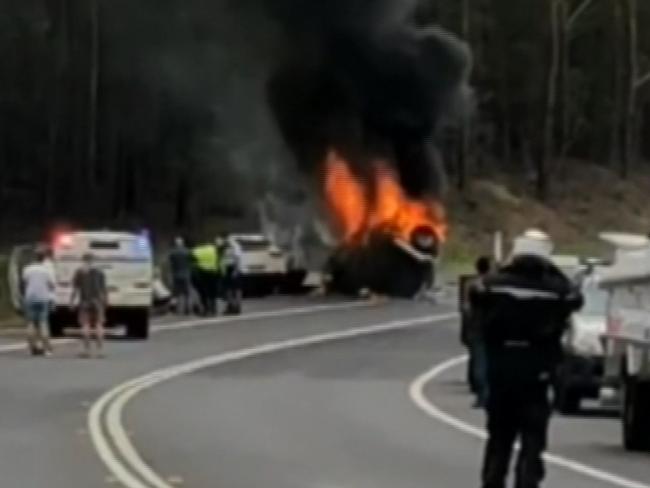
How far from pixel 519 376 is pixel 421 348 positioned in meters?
26.1

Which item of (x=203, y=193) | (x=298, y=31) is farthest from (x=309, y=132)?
(x=203, y=193)

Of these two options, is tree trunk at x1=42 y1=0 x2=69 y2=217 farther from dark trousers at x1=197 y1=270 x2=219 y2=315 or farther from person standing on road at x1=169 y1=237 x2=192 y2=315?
dark trousers at x1=197 y1=270 x2=219 y2=315

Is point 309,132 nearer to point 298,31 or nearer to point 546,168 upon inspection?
point 298,31

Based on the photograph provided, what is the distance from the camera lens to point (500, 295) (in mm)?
13227

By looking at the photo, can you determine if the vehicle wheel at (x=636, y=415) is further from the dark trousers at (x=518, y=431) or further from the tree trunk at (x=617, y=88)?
the tree trunk at (x=617, y=88)

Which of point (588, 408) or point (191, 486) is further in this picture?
point (588, 408)

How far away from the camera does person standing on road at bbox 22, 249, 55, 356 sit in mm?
34812

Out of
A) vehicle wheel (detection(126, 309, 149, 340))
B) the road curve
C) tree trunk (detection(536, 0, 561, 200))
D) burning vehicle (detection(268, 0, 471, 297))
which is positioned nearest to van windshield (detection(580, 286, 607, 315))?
the road curve

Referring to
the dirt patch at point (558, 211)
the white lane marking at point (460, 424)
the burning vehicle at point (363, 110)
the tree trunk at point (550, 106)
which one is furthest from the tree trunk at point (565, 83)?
the white lane marking at point (460, 424)

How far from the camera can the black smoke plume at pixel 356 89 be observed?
63531mm

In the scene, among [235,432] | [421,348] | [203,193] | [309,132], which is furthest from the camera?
[203,193]

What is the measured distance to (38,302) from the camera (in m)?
34.8

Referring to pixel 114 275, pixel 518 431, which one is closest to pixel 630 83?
pixel 114 275

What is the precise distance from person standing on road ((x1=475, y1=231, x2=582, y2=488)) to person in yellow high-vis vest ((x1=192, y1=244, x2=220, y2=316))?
115ft
